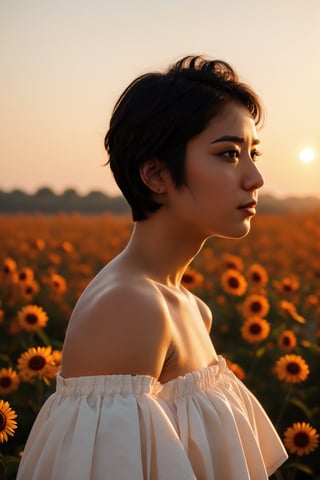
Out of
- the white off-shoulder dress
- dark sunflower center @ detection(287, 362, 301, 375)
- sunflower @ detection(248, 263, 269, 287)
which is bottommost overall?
dark sunflower center @ detection(287, 362, 301, 375)

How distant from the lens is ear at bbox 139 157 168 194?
1.92 m

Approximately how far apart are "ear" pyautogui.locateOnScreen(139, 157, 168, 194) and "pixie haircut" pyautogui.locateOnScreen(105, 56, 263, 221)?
0.01 metres

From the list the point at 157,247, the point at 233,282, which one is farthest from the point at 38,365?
the point at 233,282

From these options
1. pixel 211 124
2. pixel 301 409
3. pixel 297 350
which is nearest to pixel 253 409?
pixel 211 124

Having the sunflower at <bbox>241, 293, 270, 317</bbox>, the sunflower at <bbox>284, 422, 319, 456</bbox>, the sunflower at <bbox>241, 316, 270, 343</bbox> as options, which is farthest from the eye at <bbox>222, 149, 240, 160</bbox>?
the sunflower at <bbox>241, 293, 270, 317</bbox>

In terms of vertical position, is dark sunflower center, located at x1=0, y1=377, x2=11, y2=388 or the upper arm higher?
the upper arm

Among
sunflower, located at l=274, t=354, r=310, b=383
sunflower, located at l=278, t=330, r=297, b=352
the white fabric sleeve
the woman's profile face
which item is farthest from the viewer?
sunflower, located at l=278, t=330, r=297, b=352

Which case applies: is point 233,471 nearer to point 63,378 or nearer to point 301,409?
point 63,378

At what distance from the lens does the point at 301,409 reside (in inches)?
129

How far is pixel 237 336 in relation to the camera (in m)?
4.59

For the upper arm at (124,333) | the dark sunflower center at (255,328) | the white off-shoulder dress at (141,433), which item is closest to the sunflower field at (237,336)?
the dark sunflower center at (255,328)

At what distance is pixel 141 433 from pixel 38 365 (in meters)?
1.02

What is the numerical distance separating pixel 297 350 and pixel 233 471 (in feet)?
5.82

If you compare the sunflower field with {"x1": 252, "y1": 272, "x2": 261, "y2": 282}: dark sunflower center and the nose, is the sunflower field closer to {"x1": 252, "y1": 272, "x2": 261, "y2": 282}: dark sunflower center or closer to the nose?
{"x1": 252, "y1": 272, "x2": 261, "y2": 282}: dark sunflower center
